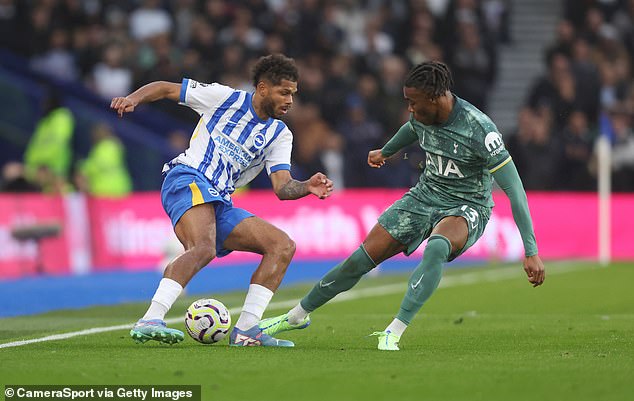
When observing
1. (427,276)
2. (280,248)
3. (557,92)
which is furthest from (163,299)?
(557,92)

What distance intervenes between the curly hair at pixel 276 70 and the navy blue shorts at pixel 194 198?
896 mm

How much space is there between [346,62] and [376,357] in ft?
55.7

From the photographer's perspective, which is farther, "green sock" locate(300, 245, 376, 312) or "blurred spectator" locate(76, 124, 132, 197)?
"blurred spectator" locate(76, 124, 132, 197)

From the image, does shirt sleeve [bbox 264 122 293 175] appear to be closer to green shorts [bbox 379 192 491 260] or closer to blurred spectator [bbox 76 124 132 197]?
green shorts [bbox 379 192 491 260]

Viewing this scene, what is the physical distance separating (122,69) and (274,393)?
17.2m

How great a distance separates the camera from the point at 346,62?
24938 mm

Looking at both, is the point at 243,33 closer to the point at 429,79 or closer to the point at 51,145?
the point at 51,145

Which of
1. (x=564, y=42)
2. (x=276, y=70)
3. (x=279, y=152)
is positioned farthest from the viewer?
(x=564, y=42)

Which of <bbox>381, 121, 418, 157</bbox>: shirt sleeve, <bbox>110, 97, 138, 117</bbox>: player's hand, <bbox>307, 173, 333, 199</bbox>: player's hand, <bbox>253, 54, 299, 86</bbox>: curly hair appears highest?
<bbox>253, 54, 299, 86</bbox>: curly hair

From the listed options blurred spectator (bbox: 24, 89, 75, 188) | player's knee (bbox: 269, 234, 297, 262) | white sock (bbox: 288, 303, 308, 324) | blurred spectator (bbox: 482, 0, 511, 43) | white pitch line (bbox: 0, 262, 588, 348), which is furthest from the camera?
blurred spectator (bbox: 482, 0, 511, 43)

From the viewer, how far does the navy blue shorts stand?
372 inches

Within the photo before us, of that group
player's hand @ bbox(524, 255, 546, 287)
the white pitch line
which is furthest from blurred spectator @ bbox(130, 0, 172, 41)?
player's hand @ bbox(524, 255, 546, 287)

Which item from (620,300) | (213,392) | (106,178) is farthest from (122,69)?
(213,392)

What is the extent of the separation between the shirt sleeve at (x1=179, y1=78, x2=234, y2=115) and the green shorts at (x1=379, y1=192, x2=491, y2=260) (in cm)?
157
